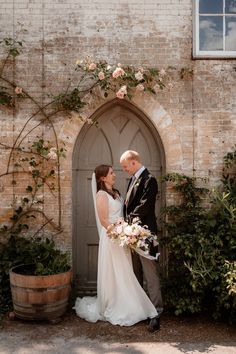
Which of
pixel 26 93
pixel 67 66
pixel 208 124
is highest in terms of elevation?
pixel 67 66

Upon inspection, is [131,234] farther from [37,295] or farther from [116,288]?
[37,295]

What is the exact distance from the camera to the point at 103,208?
210 inches

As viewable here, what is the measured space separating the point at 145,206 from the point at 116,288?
1.17m

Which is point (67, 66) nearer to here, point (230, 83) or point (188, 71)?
point (188, 71)

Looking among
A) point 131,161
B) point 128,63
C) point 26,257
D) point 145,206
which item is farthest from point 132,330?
point 128,63

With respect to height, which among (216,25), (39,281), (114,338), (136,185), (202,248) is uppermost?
(216,25)

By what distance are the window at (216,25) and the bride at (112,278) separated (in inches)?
107

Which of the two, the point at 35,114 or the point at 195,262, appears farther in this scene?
the point at 35,114

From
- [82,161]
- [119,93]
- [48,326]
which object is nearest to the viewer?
[48,326]

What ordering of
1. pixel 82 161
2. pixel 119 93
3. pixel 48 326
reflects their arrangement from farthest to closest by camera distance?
pixel 82 161
pixel 119 93
pixel 48 326

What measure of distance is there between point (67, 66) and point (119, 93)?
974 millimetres

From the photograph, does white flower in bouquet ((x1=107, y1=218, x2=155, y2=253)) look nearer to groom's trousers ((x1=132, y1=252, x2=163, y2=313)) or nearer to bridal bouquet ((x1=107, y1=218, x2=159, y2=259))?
bridal bouquet ((x1=107, y1=218, x2=159, y2=259))

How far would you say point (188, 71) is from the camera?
6.26m

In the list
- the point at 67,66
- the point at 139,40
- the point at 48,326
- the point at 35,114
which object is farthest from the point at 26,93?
the point at 48,326
